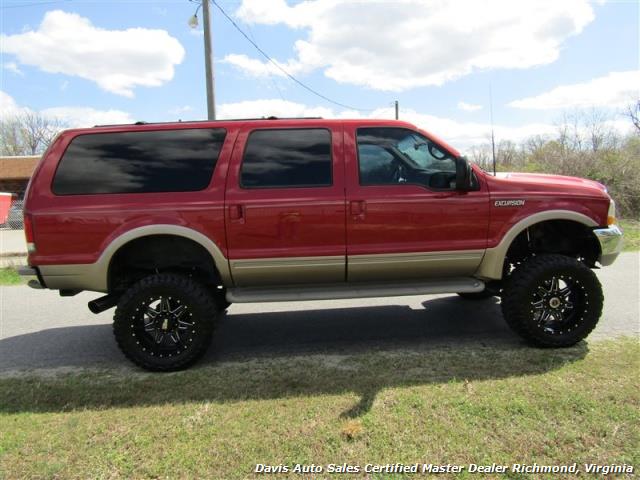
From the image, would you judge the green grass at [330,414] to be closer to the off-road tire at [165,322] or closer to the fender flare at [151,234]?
the off-road tire at [165,322]

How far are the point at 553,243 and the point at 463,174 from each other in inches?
54.1

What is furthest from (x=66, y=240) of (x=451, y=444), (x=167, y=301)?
(x=451, y=444)

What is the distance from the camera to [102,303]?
4191mm

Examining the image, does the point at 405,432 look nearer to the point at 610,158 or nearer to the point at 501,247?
the point at 501,247

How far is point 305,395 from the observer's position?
347 cm

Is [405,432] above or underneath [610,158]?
underneath

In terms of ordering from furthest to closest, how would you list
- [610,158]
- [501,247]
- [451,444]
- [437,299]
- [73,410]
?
[610,158], [437,299], [501,247], [73,410], [451,444]

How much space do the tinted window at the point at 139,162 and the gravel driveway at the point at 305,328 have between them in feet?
5.36

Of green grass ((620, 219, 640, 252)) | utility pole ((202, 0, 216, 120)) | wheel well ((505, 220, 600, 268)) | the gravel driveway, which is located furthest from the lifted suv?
utility pole ((202, 0, 216, 120))

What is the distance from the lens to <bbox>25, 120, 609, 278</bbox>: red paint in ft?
12.8

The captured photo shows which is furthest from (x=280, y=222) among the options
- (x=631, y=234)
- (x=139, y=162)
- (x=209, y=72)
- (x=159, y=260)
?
(x=631, y=234)

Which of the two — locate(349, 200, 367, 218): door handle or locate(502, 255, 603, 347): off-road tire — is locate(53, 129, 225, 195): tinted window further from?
locate(502, 255, 603, 347): off-road tire

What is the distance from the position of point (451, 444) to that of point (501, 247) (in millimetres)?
2012

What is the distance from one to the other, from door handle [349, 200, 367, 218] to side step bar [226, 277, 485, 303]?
0.69 metres
